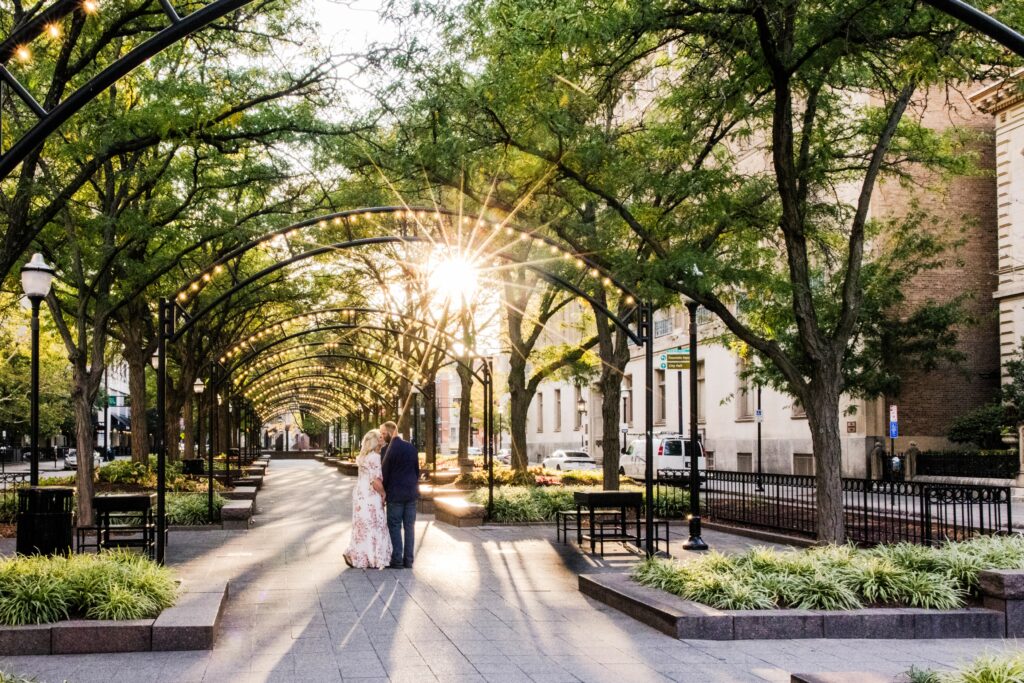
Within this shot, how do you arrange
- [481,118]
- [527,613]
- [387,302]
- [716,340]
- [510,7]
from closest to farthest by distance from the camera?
[527,613] < [510,7] < [481,118] < [716,340] < [387,302]

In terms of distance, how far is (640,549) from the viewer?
17.4 metres

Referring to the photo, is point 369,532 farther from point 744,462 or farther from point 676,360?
point 744,462

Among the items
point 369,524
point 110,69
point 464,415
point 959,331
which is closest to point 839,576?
point 369,524

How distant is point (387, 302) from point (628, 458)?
1265cm

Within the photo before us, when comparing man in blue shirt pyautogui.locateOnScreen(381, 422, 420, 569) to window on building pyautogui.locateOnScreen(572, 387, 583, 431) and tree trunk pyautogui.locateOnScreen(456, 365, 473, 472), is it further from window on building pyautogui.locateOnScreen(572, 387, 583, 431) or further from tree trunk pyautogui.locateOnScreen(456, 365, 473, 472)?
window on building pyautogui.locateOnScreen(572, 387, 583, 431)

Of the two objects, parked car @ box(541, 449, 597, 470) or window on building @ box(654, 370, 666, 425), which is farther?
window on building @ box(654, 370, 666, 425)

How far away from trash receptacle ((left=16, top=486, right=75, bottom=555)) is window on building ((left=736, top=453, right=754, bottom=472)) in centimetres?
3922

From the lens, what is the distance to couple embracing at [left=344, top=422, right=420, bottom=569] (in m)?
15.3

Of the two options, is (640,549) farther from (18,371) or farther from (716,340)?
(18,371)

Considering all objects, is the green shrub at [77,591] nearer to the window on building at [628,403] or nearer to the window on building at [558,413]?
the window on building at [628,403]

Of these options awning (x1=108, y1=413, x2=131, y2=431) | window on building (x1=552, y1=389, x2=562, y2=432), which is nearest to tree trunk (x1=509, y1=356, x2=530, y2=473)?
window on building (x1=552, y1=389, x2=562, y2=432)

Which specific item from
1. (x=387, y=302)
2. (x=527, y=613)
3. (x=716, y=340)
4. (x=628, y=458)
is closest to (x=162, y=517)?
(x=527, y=613)

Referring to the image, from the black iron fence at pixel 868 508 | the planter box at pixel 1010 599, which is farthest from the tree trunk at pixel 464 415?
the planter box at pixel 1010 599

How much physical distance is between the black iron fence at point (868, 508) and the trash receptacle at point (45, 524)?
36.5 feet
